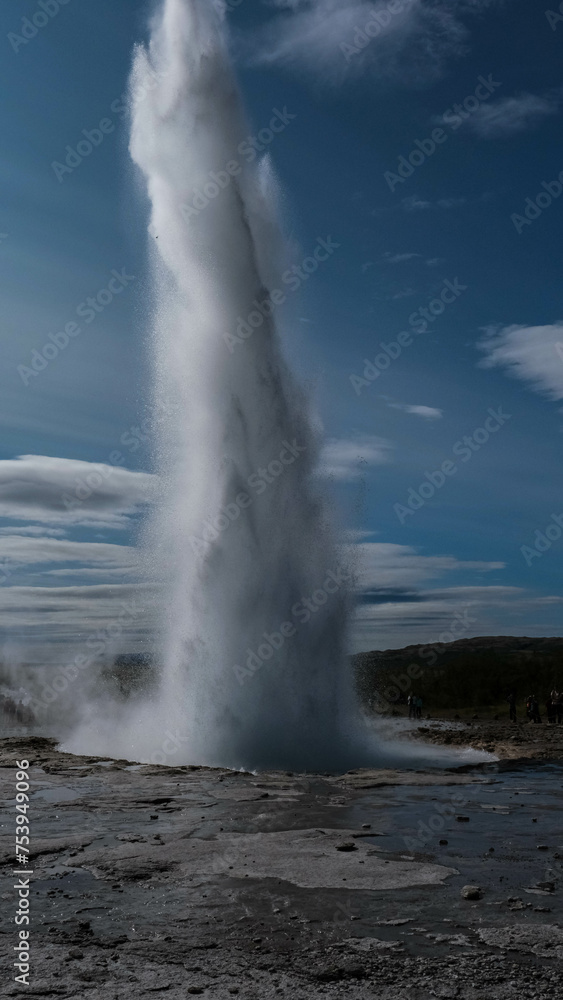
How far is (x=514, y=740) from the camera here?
889 inches

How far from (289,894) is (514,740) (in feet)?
57.3

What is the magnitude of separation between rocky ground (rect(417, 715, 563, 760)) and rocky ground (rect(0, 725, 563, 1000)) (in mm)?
7154

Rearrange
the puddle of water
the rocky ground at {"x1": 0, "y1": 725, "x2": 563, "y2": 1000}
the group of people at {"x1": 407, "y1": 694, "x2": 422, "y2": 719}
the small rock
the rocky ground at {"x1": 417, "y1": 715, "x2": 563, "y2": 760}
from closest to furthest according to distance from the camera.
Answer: the rocky ground at {"x1": 0, "y1": 725, "x2": 563, "y2": 1000} → the small rock → the puddle of water → the rocky ground at {"x1": 417, "y1": 715, "x2": 563, "y2": 760} → the group of people at {"x1": 407, "y1": 694, "x2": 422, "y2": 719}

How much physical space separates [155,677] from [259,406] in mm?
8280

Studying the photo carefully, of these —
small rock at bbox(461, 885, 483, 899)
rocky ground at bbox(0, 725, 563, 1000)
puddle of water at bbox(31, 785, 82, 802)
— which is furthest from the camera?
puddle of water at bbox(31, 785, 82, 802)

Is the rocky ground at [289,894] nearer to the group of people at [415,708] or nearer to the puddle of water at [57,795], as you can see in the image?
the puddle of water at [57,795]

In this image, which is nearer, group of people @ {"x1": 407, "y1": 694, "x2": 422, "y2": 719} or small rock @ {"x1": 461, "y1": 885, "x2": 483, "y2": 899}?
small rock @ {"x1": 461, "y1": 885, "x2": 483, "y2": 899}

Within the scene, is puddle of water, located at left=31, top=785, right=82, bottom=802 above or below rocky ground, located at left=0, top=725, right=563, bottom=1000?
above

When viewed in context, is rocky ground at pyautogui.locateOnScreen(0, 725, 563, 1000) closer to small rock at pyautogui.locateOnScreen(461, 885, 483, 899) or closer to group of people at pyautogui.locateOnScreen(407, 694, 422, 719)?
small rock at pyautogui.locateOnScreen(461, 885, 483, 899)

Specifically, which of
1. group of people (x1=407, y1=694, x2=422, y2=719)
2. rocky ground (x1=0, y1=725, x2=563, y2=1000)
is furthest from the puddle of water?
group of people (x1=407, y1=694, x2=422, y2=719)

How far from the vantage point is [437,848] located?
8.89 m

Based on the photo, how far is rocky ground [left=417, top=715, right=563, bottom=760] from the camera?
776 inches

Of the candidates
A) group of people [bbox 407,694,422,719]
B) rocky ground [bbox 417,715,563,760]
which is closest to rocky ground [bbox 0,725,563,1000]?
rocky ground [bbox 417,715,563,760]

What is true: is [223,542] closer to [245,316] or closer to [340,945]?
[245,316]
